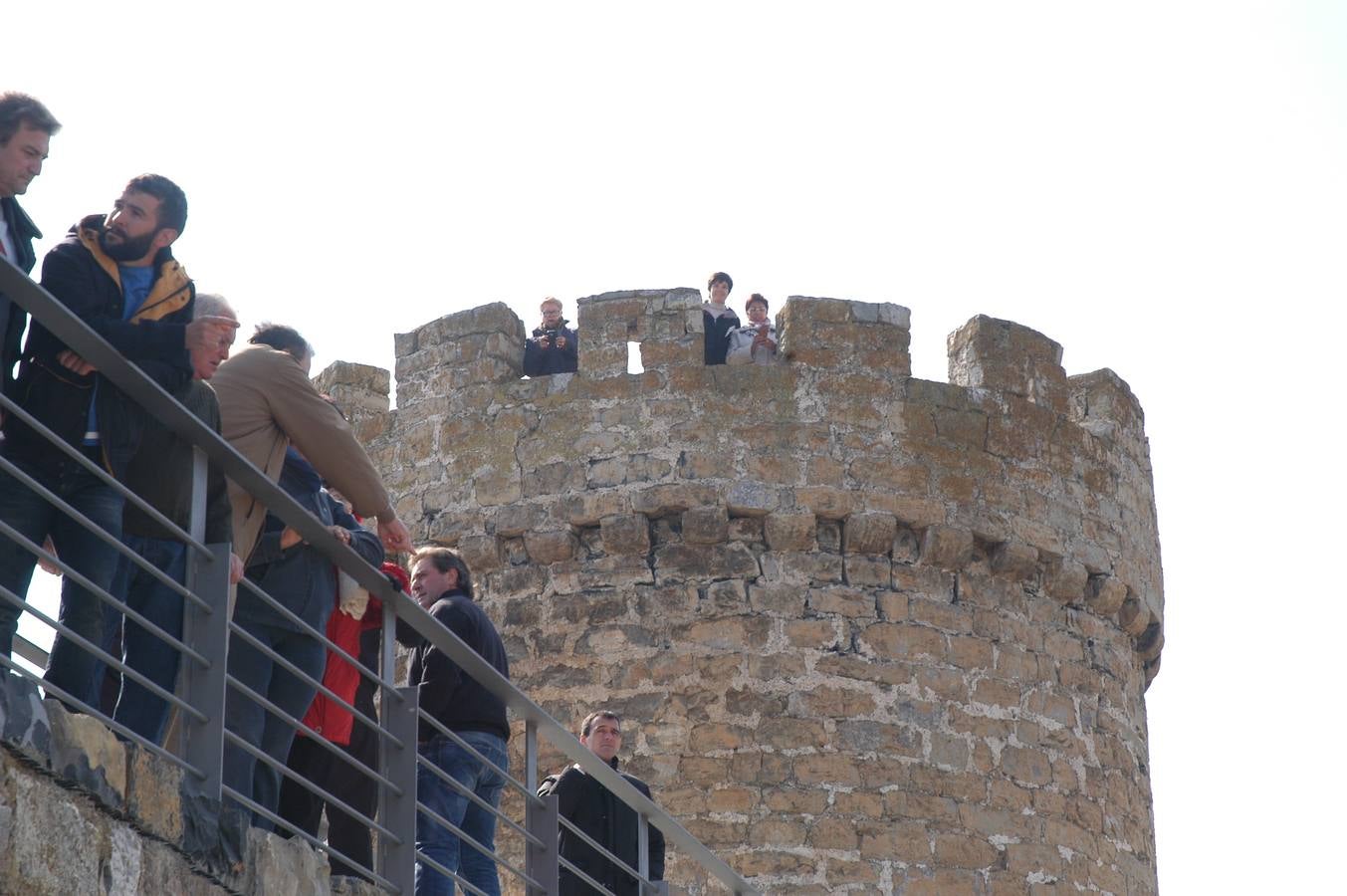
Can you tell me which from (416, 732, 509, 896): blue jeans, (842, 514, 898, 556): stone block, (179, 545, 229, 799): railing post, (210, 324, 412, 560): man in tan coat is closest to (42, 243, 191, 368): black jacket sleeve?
(179, 545, 229, 799): railing post

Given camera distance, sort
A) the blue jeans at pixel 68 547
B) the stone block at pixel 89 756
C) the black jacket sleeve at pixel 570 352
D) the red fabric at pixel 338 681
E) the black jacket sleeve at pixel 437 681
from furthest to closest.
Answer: the black jacket sleeve at pixel 570 352, the black jacket sleeve at pixel 437 681, the red fabric at pixel 338 681, the blue jeans at pixel 68 547, the stone block at pixel 89 756

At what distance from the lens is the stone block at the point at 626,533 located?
32.7 ft

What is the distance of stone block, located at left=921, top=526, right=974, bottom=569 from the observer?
398 inches

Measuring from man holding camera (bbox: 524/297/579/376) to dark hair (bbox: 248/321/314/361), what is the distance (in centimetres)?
460

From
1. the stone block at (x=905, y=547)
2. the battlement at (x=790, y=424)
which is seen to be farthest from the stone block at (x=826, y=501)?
the stone block at (x=905, y=547)

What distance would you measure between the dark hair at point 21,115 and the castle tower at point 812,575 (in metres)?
5.38

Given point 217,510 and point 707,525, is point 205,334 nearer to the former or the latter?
point 217,510

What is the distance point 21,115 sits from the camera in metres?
4.78

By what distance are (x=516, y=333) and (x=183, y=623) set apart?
6.28m

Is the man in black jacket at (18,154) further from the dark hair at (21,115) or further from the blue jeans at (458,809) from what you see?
the blue jeans at (458,809)

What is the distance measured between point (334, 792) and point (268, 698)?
0.76 meters

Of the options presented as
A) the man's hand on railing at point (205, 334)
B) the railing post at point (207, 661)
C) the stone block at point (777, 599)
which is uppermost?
the stone block at point (777, 599)

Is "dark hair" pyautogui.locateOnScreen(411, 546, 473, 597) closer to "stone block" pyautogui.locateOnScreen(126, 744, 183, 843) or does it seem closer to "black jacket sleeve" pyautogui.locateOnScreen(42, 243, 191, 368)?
"black jacket sleeve" pyautogui.locateOnScreen(42, 243, 191, 368)

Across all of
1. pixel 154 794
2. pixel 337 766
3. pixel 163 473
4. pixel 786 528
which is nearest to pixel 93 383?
pixel 163 473
